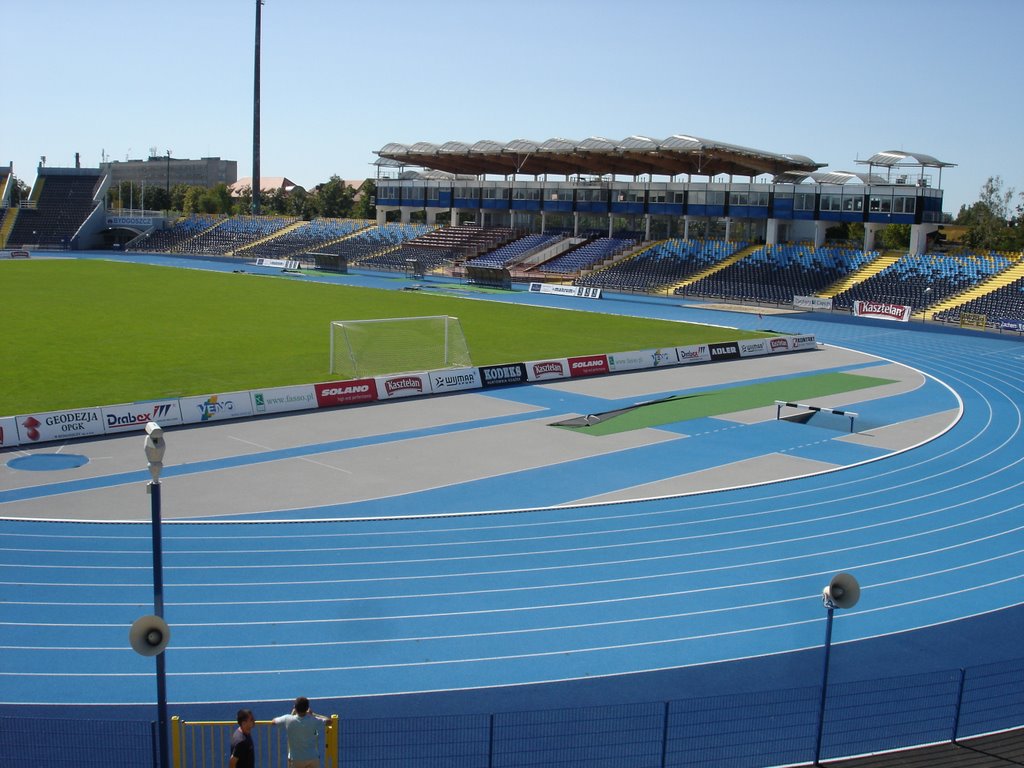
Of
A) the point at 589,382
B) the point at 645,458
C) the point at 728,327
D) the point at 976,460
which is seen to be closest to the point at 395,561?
the point at 645,458

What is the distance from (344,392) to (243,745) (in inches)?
802

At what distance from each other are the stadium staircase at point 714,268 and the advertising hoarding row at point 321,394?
1146 inches

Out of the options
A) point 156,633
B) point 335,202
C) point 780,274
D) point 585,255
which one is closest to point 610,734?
point 156,633

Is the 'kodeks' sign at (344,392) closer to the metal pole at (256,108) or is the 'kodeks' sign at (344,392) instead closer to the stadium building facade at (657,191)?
the stadium building facade at (657,191)

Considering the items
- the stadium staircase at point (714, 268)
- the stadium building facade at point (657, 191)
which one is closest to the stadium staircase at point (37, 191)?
the stadium building facade at point (657, 191)

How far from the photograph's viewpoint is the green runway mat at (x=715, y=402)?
90.0ft

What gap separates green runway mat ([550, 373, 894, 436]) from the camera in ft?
90.0

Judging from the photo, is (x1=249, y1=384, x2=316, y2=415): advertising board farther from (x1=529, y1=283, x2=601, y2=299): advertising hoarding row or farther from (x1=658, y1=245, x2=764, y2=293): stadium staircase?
(x1=658, y1=245, x2=764, y2=293): stadium staircase

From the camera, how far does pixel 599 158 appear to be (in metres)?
76.7

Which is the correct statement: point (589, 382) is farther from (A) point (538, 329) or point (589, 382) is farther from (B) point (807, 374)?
(A) point (538, 329)

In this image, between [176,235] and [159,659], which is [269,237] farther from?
[159,659]

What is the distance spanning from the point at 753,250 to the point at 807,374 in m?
36.6

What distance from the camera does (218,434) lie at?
24703mm

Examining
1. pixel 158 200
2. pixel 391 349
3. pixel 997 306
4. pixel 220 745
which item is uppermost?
pixel 158 200
